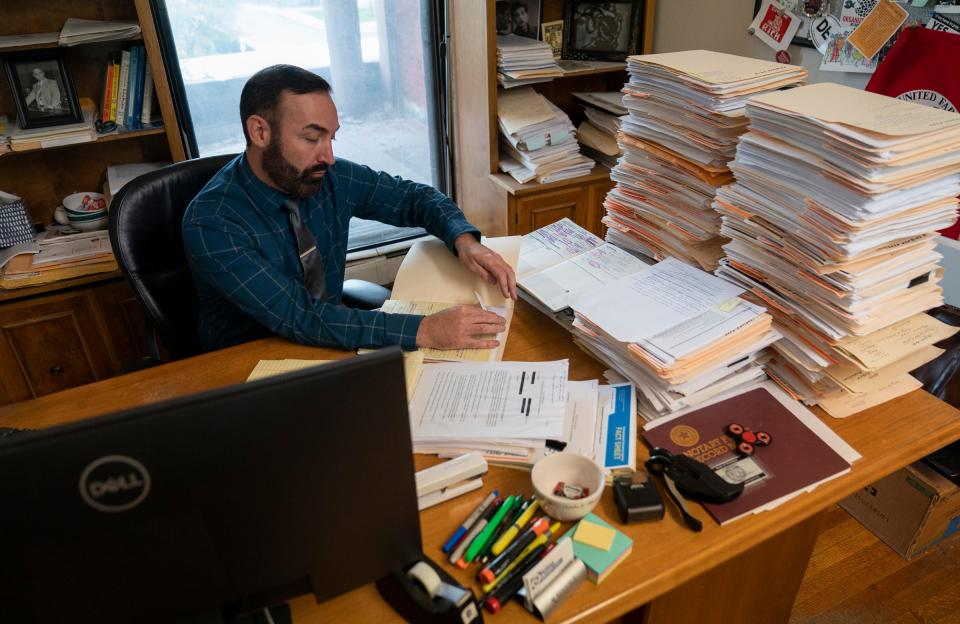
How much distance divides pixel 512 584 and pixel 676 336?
52 centimetres

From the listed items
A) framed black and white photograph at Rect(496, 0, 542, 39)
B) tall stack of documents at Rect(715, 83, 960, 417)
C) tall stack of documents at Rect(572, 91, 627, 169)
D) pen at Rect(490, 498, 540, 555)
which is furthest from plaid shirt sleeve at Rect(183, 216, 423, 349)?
framed black and white photograph at Rect(496, 0, 542, 39)

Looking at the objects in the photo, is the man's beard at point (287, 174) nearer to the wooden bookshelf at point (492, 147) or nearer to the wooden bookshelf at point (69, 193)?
the wooden bookshelf at point (69, 193)

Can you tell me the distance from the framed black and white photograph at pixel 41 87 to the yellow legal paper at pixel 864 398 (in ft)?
7.76

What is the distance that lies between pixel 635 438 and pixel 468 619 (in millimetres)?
434

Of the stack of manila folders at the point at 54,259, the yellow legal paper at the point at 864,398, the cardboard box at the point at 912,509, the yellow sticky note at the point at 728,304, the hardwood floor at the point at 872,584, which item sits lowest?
the hardwood floor at the point at 872,584

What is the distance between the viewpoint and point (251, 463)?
61 cm

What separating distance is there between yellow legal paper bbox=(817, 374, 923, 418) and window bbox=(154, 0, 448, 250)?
86.7 inches

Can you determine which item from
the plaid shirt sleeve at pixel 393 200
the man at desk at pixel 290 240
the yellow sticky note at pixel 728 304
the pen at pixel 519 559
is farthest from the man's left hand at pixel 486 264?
the pen at pixel 519 559

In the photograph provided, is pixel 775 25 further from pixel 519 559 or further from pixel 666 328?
pixel 519 559

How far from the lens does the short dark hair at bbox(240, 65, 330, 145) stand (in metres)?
1.43

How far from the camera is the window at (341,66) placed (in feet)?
8.05

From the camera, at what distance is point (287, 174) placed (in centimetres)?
150

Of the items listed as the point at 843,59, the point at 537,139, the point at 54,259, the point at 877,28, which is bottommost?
the point at 54,259

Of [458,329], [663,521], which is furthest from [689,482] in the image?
[458,329]
